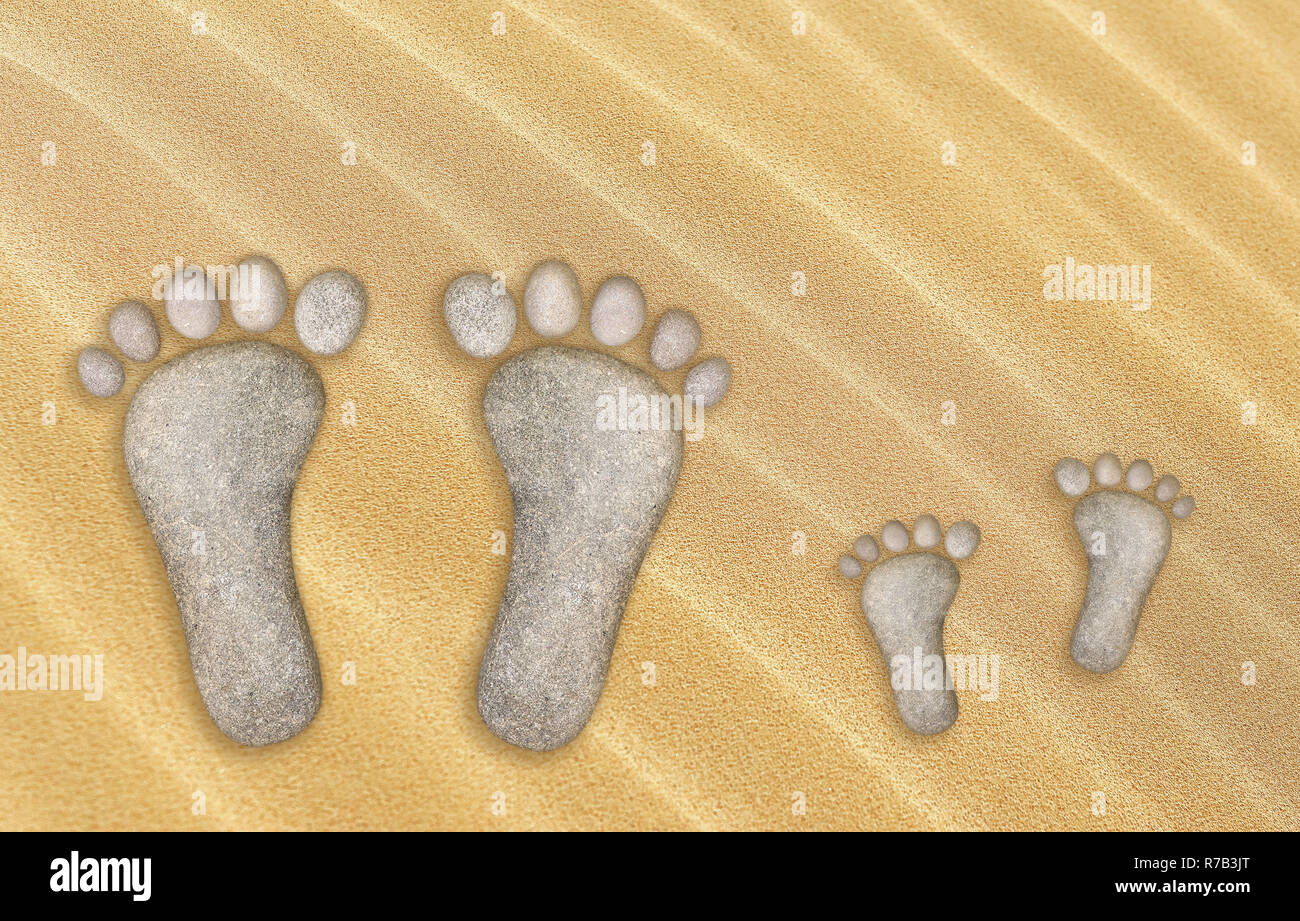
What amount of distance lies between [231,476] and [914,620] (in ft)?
4.30

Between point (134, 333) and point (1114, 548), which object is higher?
point (134, 333)

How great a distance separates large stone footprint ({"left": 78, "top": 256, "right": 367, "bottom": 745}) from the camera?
1.59 meters

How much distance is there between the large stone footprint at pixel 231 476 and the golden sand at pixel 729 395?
1.9 inches

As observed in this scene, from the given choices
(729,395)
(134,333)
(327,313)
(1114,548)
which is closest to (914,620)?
(1114,548)

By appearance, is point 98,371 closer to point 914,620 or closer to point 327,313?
point 327,313

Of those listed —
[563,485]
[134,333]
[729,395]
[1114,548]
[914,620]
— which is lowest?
[914,620]

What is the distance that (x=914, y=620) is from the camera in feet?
5.45

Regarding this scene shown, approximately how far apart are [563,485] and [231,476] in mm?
610

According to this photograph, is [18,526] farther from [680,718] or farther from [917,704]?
[917,704]

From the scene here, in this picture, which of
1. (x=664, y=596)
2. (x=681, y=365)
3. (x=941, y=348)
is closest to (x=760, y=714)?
(x=664, y=596)

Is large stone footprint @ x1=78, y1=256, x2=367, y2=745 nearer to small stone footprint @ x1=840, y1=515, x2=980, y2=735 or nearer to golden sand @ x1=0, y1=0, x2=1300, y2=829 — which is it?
golden sand @ x1=0, y1=0, x2=1300, y2=829

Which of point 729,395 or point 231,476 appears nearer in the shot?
point 231,476

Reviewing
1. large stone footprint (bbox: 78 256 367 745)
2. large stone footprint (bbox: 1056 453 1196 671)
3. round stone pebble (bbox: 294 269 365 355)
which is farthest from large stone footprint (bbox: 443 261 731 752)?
large stone footprint (bbox: 1056 453 1196 671)

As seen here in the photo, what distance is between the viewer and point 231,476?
160 centimetres
